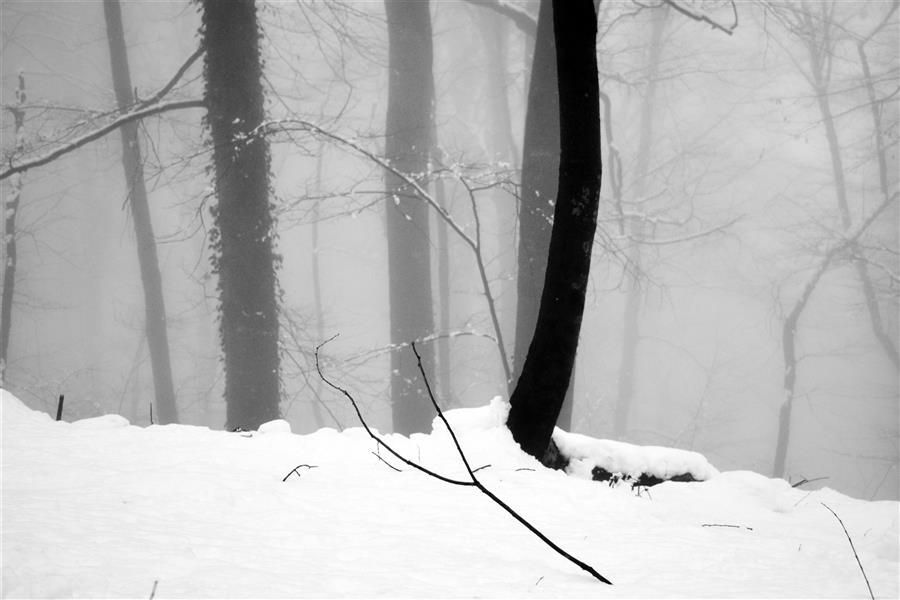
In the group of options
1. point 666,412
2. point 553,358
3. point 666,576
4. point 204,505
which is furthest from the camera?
point 666,412

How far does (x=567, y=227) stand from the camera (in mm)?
3367

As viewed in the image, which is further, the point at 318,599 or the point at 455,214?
the point at 455,214

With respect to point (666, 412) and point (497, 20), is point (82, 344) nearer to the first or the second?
point (497, 20)

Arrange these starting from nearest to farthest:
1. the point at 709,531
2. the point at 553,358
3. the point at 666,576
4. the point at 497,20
Answer: the point at 666,576, the point at 709,531, the point at 553,358, the point at 497,20

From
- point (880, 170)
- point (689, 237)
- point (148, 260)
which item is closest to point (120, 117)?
point (148, 260)

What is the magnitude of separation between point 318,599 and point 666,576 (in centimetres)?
106

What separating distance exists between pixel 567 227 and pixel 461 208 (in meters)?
16.1

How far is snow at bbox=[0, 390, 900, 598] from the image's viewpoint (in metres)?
1.43

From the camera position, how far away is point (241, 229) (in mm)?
5984

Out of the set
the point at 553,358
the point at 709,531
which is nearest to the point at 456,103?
the point at 553,358

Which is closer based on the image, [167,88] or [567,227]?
[567,227]

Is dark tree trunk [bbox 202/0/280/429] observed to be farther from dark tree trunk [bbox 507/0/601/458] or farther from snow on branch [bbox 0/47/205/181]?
dark tree trunk [bbox 507/0/601/458]

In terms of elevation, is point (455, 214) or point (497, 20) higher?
point (497, 20)

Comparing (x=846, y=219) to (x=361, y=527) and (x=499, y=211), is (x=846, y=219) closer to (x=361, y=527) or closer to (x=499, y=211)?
(x=499, y=211)
